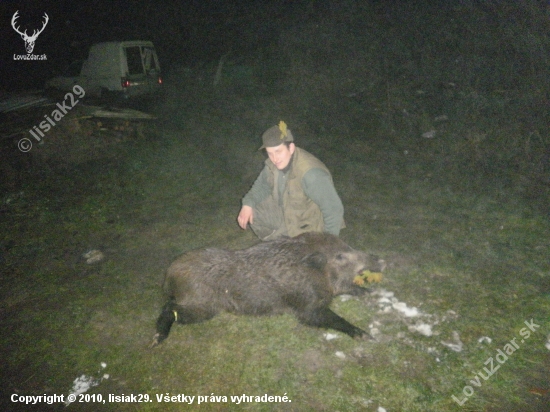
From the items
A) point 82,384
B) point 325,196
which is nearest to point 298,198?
point 325,196

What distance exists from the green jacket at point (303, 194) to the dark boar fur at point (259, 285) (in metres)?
0.40

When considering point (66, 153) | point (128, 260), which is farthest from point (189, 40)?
point (128, 260)

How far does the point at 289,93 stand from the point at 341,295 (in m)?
9.25

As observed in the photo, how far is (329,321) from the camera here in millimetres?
3189

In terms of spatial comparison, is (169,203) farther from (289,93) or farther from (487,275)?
(289,93)

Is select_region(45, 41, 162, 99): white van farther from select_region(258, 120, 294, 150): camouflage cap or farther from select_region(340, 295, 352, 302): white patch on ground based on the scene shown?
select_region(340, 295, 352, 302): white patch on ground

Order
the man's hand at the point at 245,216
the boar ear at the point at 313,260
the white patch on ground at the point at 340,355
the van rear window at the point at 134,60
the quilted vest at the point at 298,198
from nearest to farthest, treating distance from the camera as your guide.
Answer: the white patch on ground at the point at 340,355 < the boar ear at the point at 313,260 < the quilted vest at the point at 298,198 < the man's hand at the point at 245,216 < the van rear window at the point at 134,60

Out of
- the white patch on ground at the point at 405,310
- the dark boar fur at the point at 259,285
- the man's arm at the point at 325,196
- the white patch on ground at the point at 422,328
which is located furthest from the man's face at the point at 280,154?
the white patch on ground at the point at 422,328

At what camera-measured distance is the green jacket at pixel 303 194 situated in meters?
3.45

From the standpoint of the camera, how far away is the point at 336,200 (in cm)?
345

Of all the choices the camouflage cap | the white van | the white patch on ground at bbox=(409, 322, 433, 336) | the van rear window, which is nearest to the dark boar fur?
the white patch on ground at bbox=(409, 322, 433, 336)

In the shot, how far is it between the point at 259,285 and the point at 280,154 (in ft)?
4.44

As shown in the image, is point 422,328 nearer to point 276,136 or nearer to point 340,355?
point 340,355

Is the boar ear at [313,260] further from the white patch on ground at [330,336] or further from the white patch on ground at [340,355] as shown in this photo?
the white patch on ground at [340,355]
